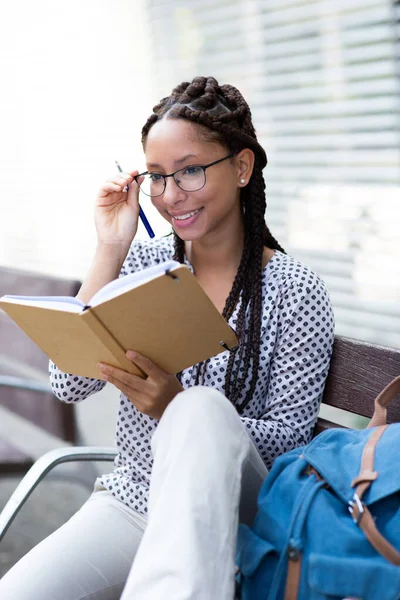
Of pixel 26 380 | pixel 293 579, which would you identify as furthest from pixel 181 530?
pixel 26 380

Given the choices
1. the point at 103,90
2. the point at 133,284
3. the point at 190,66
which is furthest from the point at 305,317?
the point at 103,90

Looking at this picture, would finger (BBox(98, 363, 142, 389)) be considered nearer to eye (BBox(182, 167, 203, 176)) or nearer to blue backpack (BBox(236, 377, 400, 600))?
blue backpack (BBox(236, 377, 400, 600))

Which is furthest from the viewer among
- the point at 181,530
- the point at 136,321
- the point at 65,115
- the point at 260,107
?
the point at 65,115

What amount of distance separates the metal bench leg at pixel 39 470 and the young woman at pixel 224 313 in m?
0.11

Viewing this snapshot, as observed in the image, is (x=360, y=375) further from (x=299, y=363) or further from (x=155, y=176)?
(x=155, y=176)

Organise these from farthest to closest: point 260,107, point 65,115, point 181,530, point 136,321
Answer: point 65,115 → point 260,107 → point 136,321 → point 181,530

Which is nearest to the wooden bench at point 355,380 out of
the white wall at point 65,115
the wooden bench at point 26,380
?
the wooden bench at point 26,380

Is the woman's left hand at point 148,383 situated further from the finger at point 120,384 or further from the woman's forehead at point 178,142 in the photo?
the woman's forehead at point 178,142

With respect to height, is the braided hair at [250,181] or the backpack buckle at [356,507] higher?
the braided hair at [250,181]

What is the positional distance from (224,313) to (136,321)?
49 centimetres

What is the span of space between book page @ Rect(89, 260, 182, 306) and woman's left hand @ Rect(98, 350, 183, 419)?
185 mm

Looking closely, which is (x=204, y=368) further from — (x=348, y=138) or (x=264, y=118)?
(x=264, y=118)

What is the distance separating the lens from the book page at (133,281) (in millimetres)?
1457

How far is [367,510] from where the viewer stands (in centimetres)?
135
